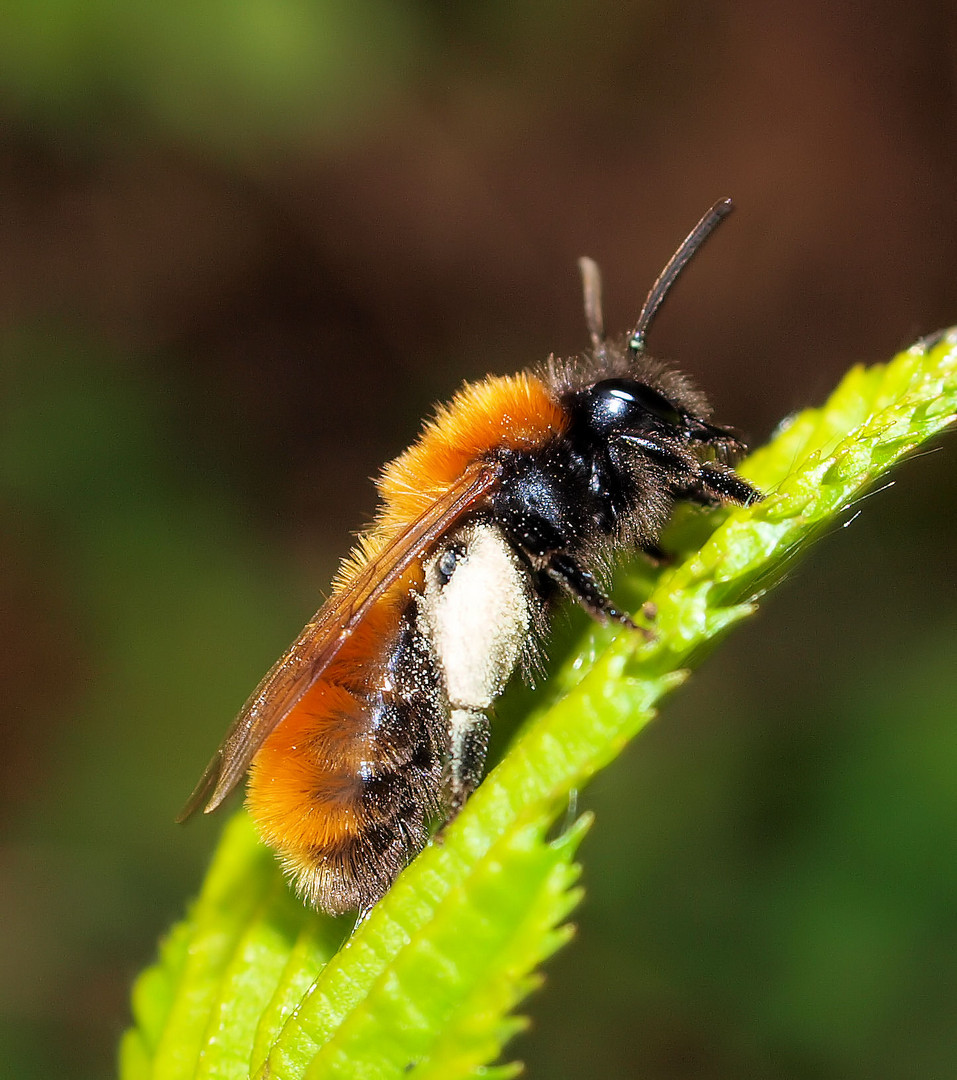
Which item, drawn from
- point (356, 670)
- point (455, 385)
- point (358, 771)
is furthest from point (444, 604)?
point (455, 385)

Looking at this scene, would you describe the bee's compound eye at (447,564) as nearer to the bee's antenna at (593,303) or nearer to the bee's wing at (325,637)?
the bee's wing at (325,637)

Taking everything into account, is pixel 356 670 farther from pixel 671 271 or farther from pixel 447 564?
pixel 671 271

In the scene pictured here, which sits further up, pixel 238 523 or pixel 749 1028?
pixel 238 523

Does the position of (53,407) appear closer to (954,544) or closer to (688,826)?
(688,826)

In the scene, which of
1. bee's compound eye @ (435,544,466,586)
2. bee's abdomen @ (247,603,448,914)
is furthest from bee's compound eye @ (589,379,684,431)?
bee's abdomen @ (247,603,448,914)

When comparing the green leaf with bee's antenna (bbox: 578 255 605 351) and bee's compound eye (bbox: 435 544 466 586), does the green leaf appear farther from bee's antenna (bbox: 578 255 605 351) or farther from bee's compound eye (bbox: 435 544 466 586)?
bee's antenna (bbox: 578 255 605 351)

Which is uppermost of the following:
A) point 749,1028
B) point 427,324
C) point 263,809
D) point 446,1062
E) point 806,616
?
point 427,324

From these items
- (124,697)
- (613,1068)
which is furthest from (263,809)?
(124,697)
